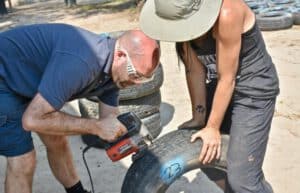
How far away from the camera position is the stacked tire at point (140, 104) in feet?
13.8

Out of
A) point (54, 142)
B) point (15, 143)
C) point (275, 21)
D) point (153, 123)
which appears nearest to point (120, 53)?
point (15, 143)

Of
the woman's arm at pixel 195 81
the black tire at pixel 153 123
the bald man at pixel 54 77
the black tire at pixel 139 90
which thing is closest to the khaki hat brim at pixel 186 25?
the bald man at pixel 54 77

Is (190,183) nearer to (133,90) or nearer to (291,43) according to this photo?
(133,90)

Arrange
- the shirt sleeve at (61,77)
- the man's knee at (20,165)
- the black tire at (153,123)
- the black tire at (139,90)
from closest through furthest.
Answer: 1. the shirt sleeve at (61,77)
2. the man's knee at (20,165)
3. the black tire at (139,90)
4. the black tire at (153,123)

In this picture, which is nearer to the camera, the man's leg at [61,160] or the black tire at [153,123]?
the man's leg at [61,160]

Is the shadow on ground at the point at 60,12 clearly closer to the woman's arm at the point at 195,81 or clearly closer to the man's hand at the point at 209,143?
the woman's arm at the point at 195,81

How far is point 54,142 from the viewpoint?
3170mm

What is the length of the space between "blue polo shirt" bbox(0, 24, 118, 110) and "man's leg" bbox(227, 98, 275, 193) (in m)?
0.76

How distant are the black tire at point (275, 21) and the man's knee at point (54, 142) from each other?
240 inches

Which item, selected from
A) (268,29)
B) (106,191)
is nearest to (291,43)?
(268,29)

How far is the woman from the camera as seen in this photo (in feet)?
7.02

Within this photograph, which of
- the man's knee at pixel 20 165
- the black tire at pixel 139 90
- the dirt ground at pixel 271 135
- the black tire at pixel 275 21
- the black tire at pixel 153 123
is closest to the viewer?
the man's knee at pixel 20 165

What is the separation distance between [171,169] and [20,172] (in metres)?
0.88

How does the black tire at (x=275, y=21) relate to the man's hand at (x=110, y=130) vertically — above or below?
below
